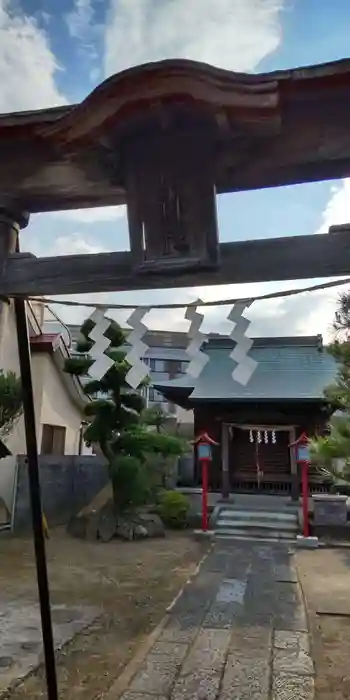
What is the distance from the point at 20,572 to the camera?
26.5ft

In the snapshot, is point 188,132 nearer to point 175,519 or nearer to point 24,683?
point 24,683

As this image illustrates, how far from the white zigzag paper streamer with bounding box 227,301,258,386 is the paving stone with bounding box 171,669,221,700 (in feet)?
7.89

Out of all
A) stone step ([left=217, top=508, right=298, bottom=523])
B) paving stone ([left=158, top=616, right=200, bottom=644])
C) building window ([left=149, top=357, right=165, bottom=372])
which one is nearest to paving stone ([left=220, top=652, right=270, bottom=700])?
paving stone ([left=158, top=616, right=200, bottom=644])

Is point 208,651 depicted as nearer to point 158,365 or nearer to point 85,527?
point 85,527

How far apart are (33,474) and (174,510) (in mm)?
10739

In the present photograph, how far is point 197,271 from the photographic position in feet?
8.16

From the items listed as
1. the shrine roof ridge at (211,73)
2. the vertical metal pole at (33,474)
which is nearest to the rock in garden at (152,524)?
the vertical metal pole at (33,474)

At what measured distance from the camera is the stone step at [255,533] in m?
11.9

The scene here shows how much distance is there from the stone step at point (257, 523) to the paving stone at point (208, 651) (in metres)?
7.47

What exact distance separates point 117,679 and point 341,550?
27.0 feet

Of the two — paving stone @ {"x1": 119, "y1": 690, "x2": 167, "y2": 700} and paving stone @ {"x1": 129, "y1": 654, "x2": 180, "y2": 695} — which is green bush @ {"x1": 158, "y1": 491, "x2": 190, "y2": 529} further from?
paving stone @ {"x1": 119, "y1": 690, "x2": 167, "y2": 700}

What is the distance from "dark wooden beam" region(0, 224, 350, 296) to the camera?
241cm

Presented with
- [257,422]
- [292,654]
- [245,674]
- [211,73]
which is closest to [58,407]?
[257,422]

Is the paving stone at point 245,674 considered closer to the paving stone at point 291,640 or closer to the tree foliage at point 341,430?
the paving stone at point 291,640
